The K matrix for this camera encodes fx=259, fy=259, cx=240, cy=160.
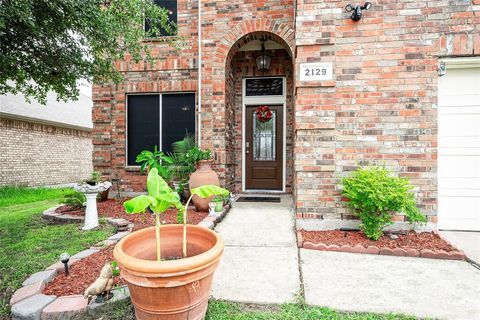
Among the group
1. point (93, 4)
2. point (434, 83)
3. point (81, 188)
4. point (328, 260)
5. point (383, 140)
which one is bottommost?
point (328, 260)

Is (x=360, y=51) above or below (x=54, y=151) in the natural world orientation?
above

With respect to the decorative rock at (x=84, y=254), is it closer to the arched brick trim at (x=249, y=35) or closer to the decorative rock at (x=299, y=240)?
the decorative rock at (x=299, y=240)

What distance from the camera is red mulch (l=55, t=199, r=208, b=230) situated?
3947 millimetres

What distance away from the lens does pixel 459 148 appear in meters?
3.48

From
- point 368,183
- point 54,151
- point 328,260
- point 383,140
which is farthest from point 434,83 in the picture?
point 54,151

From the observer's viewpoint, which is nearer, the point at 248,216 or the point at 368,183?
the point at 368,183

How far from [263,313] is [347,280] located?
888 millimetres

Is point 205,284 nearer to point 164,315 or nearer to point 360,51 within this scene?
point 164,315

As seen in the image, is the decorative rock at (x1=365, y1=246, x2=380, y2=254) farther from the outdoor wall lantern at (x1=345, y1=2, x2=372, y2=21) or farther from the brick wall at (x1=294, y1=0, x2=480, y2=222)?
the outdoor wall lantern at (x1=345, y1=2, x2=372, y2=21)

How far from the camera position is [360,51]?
335 cm

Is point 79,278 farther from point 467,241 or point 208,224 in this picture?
point 467,241

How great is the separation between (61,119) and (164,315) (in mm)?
12877

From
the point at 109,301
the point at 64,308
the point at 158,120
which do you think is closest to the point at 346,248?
the point at 109,301

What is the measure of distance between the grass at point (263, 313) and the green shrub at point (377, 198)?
1.40 m
